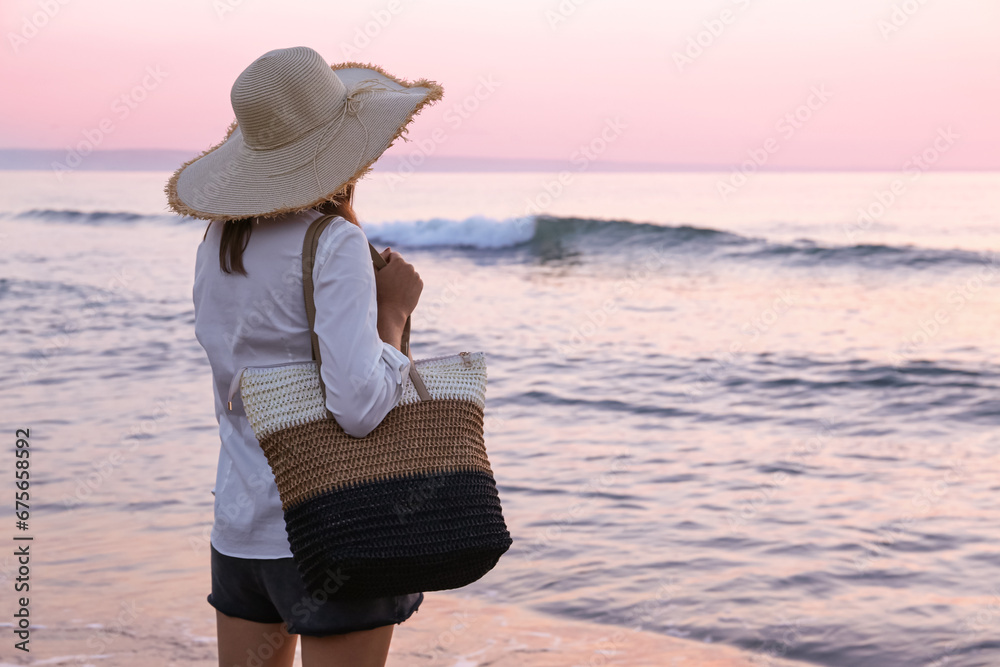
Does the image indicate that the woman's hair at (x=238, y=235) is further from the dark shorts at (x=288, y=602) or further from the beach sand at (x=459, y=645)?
the beach sand at (x=459, y=645)

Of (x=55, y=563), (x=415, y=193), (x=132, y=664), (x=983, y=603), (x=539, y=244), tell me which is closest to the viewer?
(x=132, y=664)

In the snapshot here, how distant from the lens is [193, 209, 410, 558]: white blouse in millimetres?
1599

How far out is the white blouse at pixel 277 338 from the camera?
160 centimetres

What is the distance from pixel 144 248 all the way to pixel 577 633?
747 inches

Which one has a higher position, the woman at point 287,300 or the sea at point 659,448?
the woman at point 287,300

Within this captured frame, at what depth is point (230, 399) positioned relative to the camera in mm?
1792

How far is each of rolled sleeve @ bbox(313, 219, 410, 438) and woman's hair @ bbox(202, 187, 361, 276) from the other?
15 centimetres

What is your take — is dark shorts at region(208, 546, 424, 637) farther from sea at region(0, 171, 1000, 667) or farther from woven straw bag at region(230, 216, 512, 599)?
sea at region(0, 171, 1000, 667)

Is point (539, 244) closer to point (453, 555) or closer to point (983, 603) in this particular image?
point (983, 603)

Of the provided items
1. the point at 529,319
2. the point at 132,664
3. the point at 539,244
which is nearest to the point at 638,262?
the point at 539,244

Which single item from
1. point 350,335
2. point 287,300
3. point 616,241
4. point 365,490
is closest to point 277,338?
point 287,300

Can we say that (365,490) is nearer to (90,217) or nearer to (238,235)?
(238,235)

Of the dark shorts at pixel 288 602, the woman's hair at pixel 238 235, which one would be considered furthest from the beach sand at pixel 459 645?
the woman's hair at pixel 238 235

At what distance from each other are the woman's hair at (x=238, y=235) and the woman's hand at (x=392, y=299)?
0.36 ft
